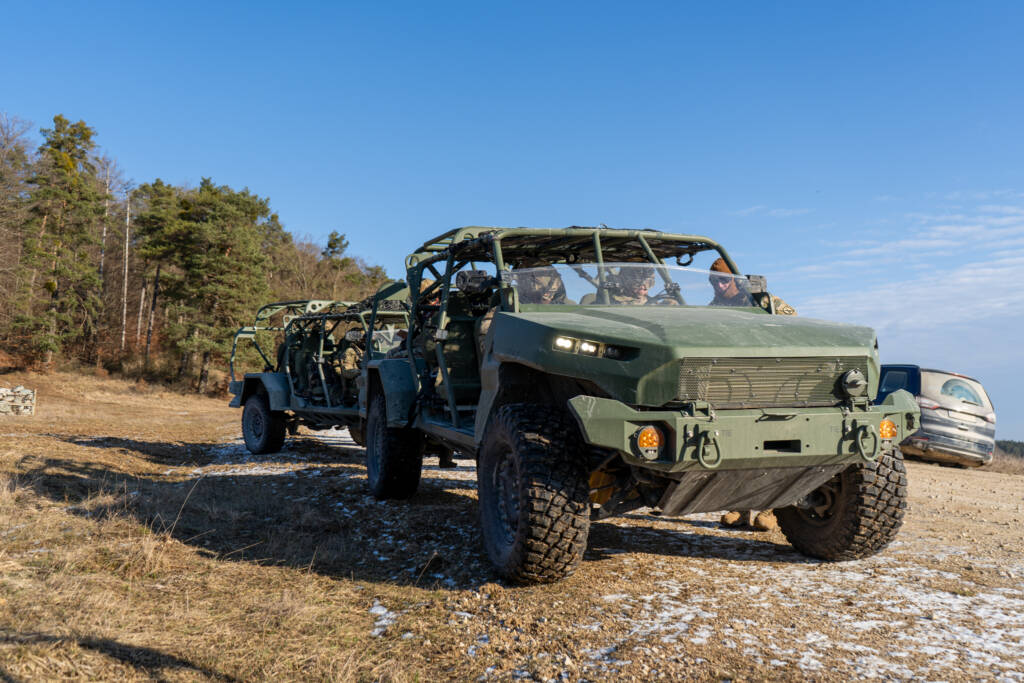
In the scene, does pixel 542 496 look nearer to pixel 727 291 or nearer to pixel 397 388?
pixel 727 291

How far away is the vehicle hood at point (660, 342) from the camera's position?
3764 millimetres

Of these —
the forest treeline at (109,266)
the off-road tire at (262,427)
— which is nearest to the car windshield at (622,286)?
the off-road tire at (262,427)

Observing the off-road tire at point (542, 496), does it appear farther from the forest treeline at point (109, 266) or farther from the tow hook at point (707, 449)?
the forest treeline at point (109, 266)

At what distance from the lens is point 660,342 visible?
3.77 metres

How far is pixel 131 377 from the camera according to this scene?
39094 millimetres

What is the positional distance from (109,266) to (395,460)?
4613cm

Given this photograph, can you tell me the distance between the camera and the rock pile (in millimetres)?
17688

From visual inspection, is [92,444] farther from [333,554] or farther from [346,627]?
[346,627]

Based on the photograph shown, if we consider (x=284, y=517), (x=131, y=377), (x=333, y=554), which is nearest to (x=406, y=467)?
(x=284, y=517)

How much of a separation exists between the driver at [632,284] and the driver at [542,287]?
38 cm

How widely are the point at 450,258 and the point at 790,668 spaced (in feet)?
12.9

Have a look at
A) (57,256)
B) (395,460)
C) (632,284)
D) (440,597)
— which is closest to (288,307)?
(395,460)

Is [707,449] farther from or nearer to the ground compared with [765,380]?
nearer to the ground

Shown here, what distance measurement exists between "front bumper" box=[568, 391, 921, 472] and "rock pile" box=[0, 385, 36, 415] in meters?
18.6
